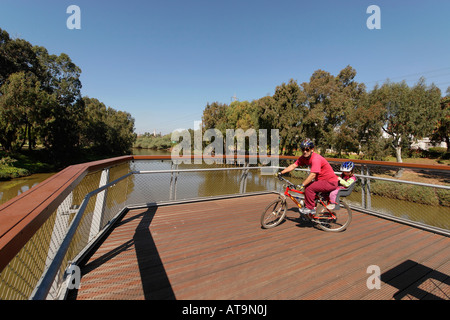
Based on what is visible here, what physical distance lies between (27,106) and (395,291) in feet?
111

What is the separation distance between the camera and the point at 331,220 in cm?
412

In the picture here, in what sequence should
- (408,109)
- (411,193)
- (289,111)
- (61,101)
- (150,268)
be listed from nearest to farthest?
(150,268) → (411,193) → (408,109) → (289,111) → (61,101)

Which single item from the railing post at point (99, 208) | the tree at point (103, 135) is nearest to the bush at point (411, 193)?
the railing post at point (99, 208)

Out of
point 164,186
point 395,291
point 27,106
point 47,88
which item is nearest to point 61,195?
point 395,291

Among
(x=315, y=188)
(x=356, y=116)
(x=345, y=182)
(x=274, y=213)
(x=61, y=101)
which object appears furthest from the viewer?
(x=61, y=101)

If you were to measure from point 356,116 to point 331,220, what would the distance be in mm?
23743

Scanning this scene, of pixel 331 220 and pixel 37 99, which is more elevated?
pixel 37 99

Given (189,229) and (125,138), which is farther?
(125,138)

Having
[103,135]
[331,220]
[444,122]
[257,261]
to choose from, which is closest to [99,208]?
[257,261]

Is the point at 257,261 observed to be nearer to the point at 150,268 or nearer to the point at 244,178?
the point at 150,268

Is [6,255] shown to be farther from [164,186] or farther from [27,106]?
[27,106]

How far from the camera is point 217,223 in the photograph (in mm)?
4168

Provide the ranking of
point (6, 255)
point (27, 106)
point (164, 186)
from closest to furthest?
point (6, 255) → point (164, 186) → point (27, 106)
